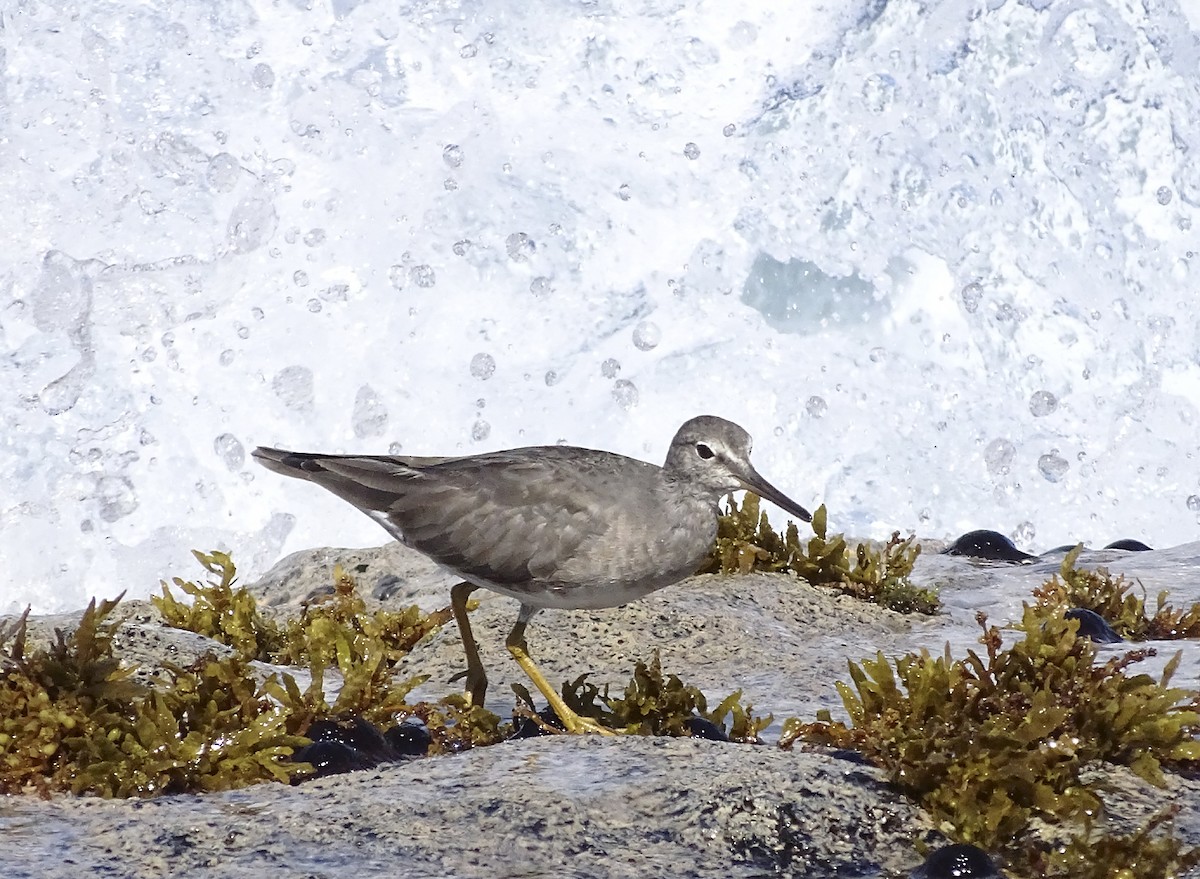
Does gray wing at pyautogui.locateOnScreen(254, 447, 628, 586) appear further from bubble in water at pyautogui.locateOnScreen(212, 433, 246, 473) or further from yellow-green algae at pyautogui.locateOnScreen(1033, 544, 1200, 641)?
bubble in water at pyautogui.locateOnScreen(212, 433, 246, 473)

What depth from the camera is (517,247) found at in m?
12.4

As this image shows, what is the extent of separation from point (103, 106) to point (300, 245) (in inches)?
93.3

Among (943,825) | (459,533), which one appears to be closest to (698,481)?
(459,533)

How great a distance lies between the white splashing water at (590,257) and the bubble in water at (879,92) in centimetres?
4

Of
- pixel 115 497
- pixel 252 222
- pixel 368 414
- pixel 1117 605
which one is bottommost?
pixel 1117 605

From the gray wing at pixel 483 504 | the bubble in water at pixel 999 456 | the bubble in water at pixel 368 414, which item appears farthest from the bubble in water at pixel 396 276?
the gray wing at pixel 483 504

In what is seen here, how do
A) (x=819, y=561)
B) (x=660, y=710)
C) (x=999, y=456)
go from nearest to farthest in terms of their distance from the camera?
(x=660, y=710)
(x=819, y=561)
(x=999, y=456)

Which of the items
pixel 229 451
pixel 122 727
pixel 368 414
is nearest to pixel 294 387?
pixel 368 414

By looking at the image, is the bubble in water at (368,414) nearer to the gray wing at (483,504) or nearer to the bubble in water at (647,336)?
the bubble in water at (647,336)

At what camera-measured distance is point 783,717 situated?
5398 millimetres

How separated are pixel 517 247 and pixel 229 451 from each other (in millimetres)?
3263

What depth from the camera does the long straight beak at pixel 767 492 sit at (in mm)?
5449

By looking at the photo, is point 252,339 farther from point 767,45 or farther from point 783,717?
point 783,717

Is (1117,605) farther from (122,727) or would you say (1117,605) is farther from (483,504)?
(122,727)
